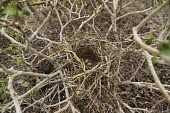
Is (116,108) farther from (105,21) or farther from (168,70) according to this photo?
(105,21)

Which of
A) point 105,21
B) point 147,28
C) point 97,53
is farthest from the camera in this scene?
point 105,21

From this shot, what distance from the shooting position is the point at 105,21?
87.4 inches

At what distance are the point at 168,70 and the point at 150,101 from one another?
1.54 ft

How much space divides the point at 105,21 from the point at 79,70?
1320mm

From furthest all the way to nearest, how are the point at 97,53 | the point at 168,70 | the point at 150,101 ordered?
the point at 168,70
the point at 97,53
the point at 150,101

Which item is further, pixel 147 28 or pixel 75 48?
pixel 147 28

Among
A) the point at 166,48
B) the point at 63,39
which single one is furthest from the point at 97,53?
the point at 166,48

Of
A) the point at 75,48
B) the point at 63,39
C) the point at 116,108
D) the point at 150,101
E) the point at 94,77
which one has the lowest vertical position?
the point at 150,101

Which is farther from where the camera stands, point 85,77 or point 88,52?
point 88,52

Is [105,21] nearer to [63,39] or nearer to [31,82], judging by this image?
[63,39]

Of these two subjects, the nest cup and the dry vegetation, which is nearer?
the dry vegetation

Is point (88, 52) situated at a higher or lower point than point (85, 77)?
higher

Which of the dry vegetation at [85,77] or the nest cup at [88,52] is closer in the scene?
the dry vegetation at [85,77]

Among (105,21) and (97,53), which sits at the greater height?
(105,21)
